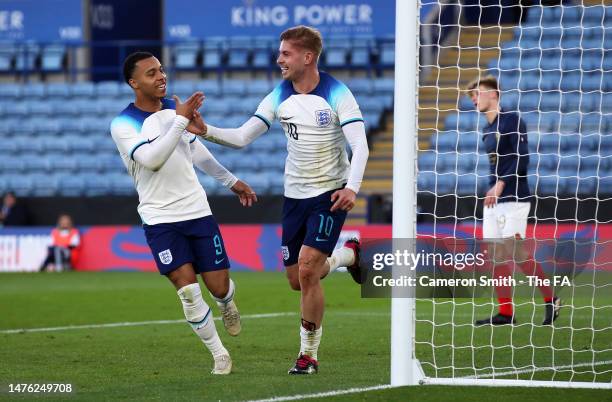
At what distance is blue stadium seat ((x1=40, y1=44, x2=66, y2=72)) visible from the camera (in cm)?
2953

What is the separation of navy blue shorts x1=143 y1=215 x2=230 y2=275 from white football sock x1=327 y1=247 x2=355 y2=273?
0.79 m

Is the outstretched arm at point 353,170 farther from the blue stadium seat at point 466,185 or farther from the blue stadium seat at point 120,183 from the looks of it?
the blue stadium seat at point 120,183

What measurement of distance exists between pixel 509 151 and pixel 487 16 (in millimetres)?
18382

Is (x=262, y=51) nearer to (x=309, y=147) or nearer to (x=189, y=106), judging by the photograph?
(x=309, y=147)

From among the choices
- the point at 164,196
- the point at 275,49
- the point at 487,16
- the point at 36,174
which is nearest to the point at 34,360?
the point at 164,196

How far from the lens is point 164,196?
760 centimetres

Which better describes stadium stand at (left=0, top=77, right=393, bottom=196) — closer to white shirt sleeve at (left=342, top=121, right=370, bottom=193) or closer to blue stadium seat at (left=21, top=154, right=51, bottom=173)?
blue stadium seat at (left=21, top=154, right=51, bottom=173)

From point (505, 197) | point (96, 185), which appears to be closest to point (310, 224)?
point (505, 197)

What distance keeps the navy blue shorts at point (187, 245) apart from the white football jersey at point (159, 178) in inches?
2.0

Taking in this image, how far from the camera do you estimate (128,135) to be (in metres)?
7.51

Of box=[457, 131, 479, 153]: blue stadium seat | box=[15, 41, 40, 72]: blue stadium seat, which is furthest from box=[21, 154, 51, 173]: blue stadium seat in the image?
box=[457, 131, 479, 153]: blue stadium seat

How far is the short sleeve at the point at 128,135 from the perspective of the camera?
7445 mm

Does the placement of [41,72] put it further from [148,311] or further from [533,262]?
[533,262]

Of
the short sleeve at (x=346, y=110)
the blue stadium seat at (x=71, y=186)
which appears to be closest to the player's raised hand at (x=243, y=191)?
the short sleeve at (x=346, y=110)
